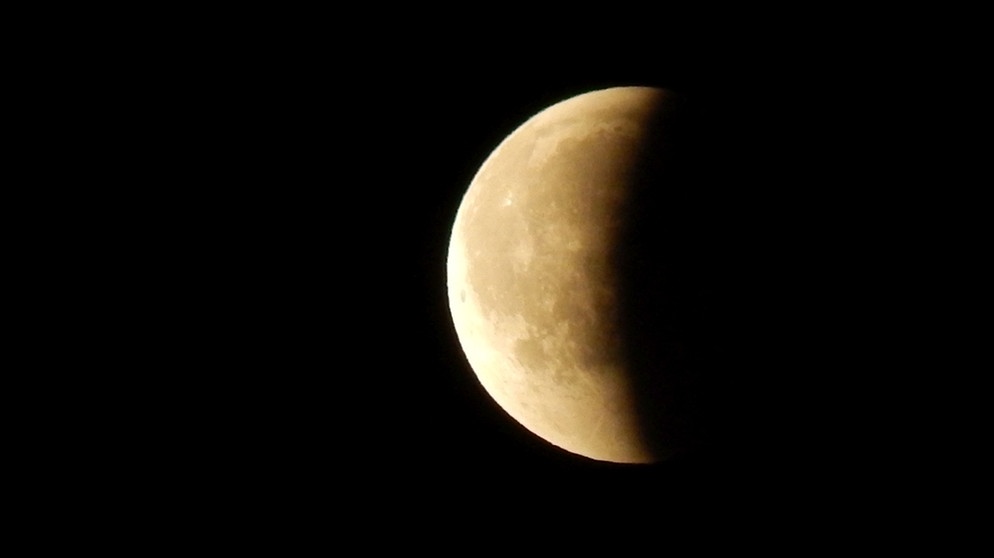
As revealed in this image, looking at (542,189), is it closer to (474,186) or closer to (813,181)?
(474,186)

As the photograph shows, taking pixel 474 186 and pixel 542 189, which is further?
pixel 474 186

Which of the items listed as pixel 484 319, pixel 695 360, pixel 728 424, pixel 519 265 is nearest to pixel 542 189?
pixel 519 265

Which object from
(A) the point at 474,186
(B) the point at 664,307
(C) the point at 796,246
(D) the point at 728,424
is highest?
(A) the point at 474,186

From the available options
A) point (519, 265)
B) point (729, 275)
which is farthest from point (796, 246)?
point (519, 265)

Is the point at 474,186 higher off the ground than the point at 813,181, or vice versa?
the point at 474,186

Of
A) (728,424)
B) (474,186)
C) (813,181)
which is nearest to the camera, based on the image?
(813,181)

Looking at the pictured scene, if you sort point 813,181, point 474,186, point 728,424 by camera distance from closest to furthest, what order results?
point 813,181 → point 728,424 → point 474,186
